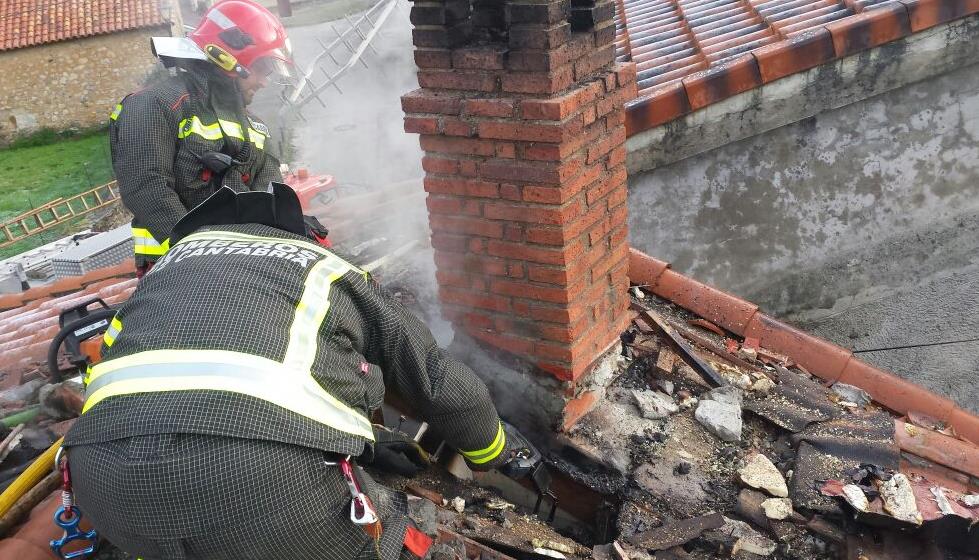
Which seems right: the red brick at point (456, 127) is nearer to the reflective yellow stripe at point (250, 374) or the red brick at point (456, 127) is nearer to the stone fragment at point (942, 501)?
the reflective yellow stripe at point (250, 374)

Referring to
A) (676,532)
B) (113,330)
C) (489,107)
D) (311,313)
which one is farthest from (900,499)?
(113,330)

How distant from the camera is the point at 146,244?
151 inches

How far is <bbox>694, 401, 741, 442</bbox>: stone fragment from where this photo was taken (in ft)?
10.7

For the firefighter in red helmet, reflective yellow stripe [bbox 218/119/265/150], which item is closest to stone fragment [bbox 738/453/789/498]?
the firefighter in red helmet

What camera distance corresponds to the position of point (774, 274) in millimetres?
5359

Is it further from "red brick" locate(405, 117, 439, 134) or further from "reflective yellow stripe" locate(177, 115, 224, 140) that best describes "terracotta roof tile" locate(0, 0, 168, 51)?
"red brick" locate(405, 117, 439, 134)

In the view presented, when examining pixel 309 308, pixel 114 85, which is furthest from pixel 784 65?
pixel 114 85

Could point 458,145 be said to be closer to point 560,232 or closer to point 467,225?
point 467,225

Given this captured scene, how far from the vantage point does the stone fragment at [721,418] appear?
3.26 metres

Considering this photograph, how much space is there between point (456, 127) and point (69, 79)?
28.2 m

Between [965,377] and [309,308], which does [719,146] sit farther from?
[309,308]

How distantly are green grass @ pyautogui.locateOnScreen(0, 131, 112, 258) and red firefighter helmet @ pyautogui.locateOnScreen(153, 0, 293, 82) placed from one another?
15.8 metres

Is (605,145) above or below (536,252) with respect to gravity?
above

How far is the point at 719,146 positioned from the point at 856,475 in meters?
2.64
